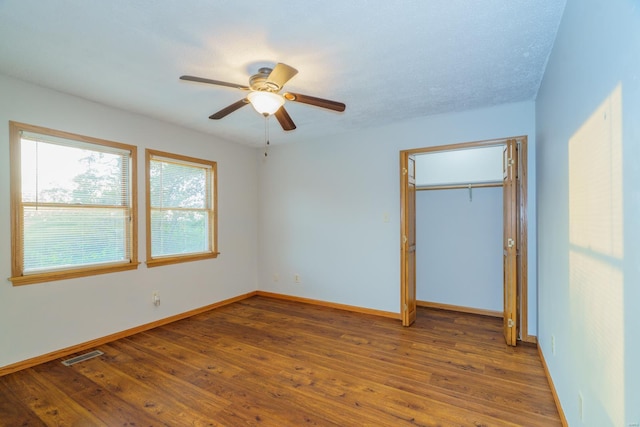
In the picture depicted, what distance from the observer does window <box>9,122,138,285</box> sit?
2.60 m

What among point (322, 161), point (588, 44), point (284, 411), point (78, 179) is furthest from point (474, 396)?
point (78, 179)

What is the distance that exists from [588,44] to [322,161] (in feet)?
10.7

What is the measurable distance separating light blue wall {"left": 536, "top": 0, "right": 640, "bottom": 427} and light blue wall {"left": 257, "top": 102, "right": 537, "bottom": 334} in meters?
1.19

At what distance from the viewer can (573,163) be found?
5.44ft

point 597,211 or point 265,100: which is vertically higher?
point 265,100

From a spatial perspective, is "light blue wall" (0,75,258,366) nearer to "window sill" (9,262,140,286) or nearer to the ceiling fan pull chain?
"window sill" (9,262,140,286)

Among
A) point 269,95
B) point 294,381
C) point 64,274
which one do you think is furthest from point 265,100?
point 64,274

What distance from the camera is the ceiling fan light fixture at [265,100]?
2.21 metres

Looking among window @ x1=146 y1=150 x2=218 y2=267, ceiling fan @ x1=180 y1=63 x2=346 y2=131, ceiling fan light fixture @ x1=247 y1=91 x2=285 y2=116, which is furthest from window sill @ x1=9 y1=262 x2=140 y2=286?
ceiling fan light fixture @ x1=247 y1=91 x2=285 y2=116

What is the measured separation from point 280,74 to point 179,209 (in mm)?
2661

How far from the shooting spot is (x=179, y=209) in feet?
12.8

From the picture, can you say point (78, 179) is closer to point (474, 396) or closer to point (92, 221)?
point (92, 221)

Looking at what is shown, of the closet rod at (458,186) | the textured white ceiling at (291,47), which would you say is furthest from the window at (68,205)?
the closet rod at (458,186)

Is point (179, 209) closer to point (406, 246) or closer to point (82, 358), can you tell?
point (82, 358)
